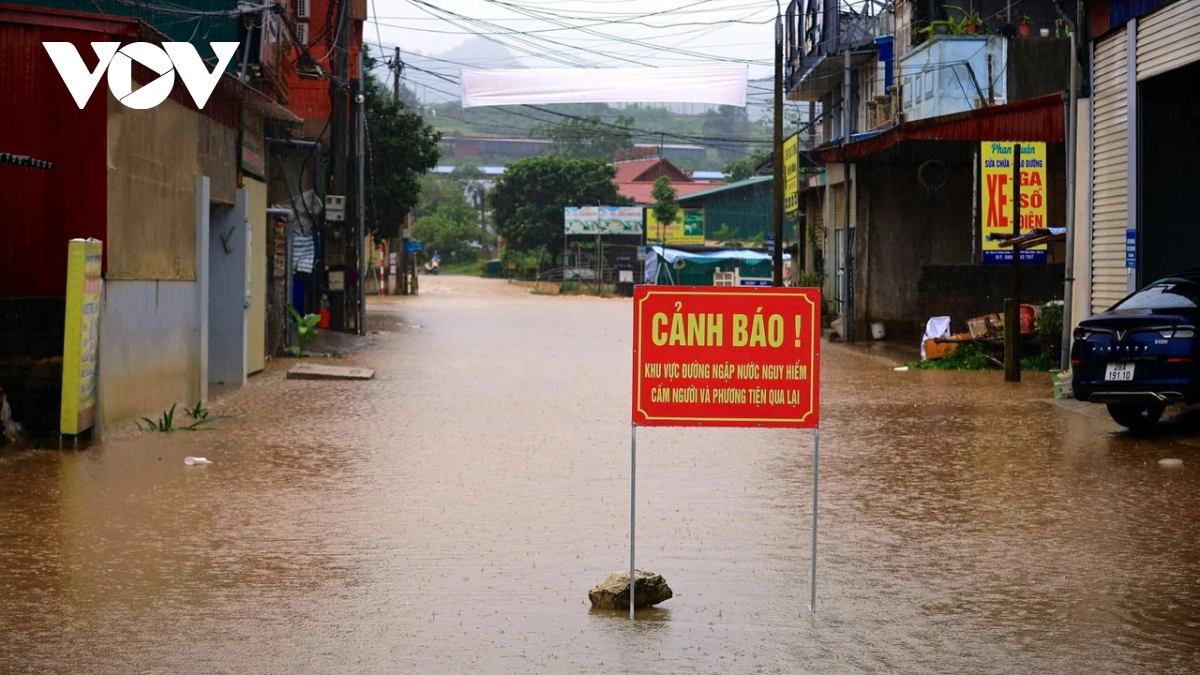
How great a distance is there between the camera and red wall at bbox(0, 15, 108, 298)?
13703 millimetres

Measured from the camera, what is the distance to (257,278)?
2322 cm

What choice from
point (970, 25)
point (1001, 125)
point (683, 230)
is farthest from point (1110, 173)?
point (683, 230)

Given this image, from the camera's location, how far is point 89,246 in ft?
44.2

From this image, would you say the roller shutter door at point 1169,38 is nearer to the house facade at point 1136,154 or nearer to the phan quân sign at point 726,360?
the house facade at point 1136,154

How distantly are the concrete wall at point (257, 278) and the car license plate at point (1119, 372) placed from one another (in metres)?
13.0

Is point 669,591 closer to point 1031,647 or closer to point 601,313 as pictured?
point 1031,647

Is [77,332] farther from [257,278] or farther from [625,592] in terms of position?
[257,278]

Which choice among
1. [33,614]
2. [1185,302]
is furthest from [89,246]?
[1185,302]

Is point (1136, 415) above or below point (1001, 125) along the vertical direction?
below

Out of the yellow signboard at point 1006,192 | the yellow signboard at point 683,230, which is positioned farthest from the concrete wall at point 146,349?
the yellow signboard at point 683,230

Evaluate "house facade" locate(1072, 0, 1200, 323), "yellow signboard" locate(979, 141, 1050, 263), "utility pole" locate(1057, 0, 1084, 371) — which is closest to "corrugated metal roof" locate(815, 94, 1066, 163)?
"yellow signboard" locate(979, 141, 1050, 263)

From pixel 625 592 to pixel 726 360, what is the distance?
131 cm

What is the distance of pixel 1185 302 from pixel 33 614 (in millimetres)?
11508

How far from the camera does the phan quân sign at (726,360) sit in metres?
7.37
